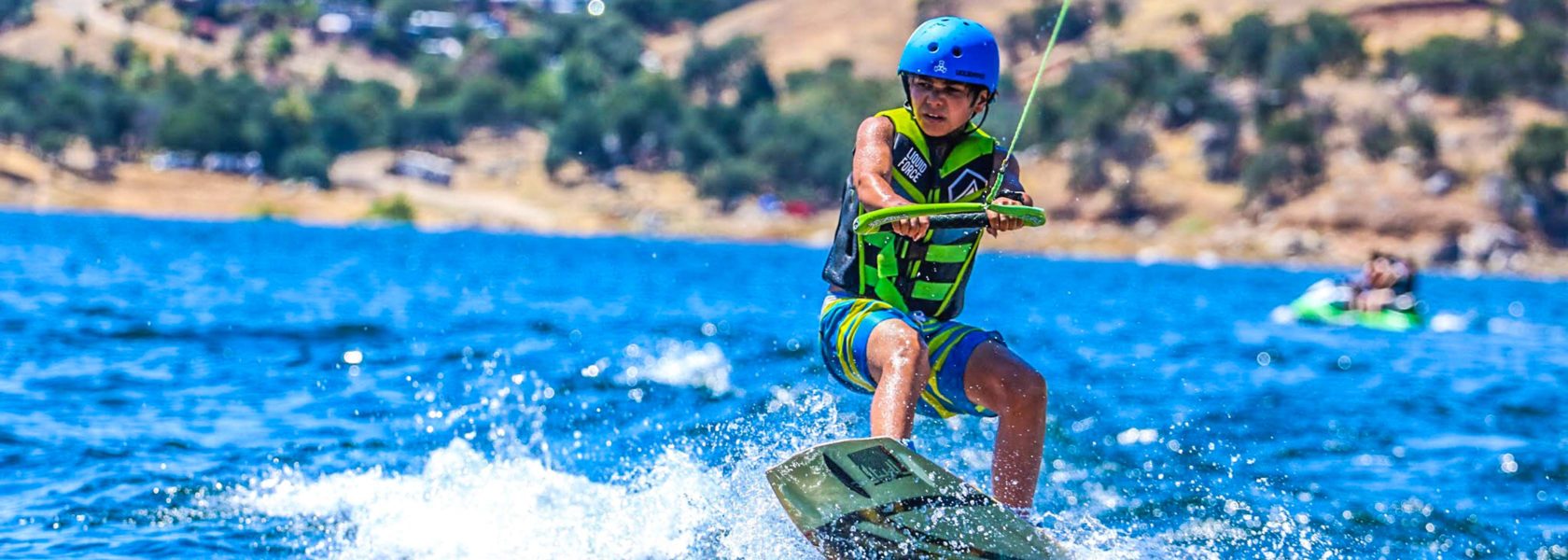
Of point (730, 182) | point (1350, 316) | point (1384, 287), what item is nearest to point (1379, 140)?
point (730, 182)

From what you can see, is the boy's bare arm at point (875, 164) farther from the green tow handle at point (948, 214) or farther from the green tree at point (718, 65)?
the green tree at point (718, 65)

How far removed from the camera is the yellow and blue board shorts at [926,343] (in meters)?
6.30

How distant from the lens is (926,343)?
623 centimetres

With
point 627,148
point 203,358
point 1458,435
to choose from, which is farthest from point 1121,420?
point 627,148

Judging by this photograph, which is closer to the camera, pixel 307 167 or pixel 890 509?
pixel 890 509

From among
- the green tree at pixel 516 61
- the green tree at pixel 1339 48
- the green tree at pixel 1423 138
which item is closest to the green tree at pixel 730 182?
the green tree at pixel 1423 138

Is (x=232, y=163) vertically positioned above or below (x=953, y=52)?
above

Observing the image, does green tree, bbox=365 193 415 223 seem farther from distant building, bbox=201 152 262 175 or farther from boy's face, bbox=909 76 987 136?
boy's face, bbox=909 76 987 136

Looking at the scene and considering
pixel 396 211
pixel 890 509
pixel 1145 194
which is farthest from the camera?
pixel 396 211

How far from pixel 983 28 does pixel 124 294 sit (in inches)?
636

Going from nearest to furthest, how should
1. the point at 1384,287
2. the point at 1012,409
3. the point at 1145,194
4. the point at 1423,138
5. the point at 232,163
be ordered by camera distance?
the point at 1012,409 → the point at 1384,287 → the point at 1423,138 → the point at 1145,194 → the point at 232,163

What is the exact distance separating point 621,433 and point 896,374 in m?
3.83

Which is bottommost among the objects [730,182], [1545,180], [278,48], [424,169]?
[1545,180]

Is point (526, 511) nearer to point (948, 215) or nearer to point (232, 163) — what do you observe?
point (948, 215)
